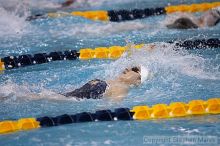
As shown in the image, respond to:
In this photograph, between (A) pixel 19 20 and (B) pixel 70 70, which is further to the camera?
(A) pixel 19 20

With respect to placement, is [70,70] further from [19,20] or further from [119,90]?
[19,20]

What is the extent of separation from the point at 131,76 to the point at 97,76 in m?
0.74

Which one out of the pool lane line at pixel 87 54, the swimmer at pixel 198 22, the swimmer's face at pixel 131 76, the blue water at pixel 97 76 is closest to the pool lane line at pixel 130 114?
the blue water at pixel 97 76

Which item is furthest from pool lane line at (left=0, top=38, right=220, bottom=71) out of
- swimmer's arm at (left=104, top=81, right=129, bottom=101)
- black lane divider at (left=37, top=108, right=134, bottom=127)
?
black lane divider at (left=37, top=108, right=134, bottom=127)

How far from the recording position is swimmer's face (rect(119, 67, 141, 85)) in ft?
16.5

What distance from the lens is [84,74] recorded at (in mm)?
5820

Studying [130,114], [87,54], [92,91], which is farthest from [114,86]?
[87,54]

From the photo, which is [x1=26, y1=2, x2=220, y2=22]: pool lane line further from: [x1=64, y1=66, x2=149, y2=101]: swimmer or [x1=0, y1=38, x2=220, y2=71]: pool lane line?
[x1=64, y1=66, x2=149, y2=101]: swimmer

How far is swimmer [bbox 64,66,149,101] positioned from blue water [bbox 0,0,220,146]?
0.27ft

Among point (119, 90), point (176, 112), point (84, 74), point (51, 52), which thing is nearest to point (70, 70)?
point (84, 74)

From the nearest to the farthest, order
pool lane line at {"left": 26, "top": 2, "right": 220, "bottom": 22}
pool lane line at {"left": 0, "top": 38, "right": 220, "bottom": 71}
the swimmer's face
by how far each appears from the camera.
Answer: the swimmer's face, pool lane line at {"left": 0, "top": 38, "right": 220, "bottom": 71}, pool lane line at {"left": 26, "top": 2, "right": 220, "bottom": 22}

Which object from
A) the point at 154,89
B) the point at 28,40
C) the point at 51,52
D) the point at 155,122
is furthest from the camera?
the point at 28,40

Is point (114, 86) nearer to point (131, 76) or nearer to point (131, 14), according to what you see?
point (131, 76)

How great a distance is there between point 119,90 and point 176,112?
2.84 feet
